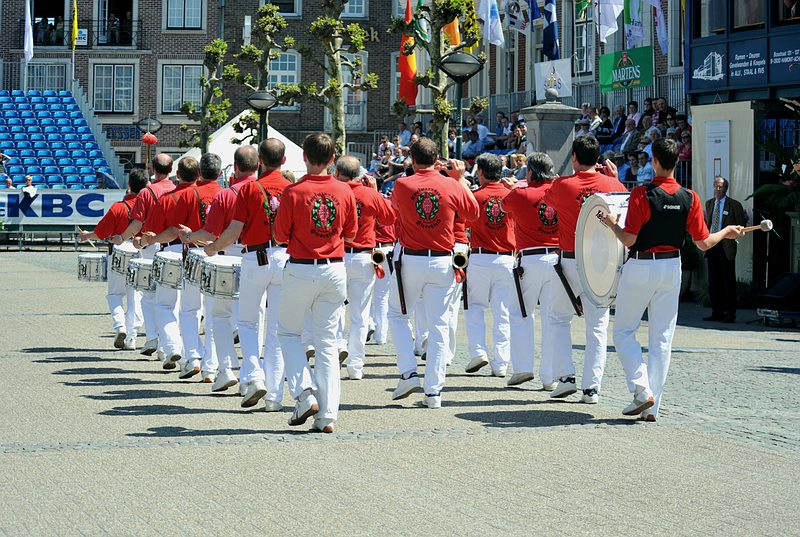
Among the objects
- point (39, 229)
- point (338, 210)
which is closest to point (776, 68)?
point (338, 210)

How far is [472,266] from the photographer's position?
1398cm

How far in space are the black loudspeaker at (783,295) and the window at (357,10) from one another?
40.1 meters

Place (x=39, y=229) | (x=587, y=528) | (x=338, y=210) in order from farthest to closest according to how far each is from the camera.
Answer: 1. (x=39, y=229)
2. (x=338, y=210)
3. (x=587, y=528)

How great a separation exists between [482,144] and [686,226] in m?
24.1

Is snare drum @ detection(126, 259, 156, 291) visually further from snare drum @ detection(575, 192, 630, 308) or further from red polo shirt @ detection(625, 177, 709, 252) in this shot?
red polo shirt @ detection(625, 177, 709, 252)

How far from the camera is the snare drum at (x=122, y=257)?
15.2 meters

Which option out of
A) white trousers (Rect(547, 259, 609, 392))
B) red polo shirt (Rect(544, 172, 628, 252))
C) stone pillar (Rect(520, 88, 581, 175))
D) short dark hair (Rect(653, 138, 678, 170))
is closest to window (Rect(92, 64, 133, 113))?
stone pillar (Rect(520, 88, 581, 175))

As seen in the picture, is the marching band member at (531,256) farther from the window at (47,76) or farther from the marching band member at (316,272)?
the window at (47,76)

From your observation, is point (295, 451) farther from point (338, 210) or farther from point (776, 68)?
point (776, 68)

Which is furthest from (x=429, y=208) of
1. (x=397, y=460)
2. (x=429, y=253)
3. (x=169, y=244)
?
(x=169, y=244)

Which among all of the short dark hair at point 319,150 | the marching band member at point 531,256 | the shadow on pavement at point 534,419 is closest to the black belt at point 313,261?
the short dark hair at point 319,150

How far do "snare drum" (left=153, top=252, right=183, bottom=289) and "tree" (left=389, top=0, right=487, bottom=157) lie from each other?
58.9 feet

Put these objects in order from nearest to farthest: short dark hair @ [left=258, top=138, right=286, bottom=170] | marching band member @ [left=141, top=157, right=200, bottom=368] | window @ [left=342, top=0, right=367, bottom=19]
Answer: short dark hair @ [left=258, top=138, right=286, bottom=170]
marching band member @ [left=141, top=157, right=200, bottom=368]
window @ [left=342, top=0, right=367, bottom=19]

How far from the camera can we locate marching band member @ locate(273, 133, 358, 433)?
396 inches
